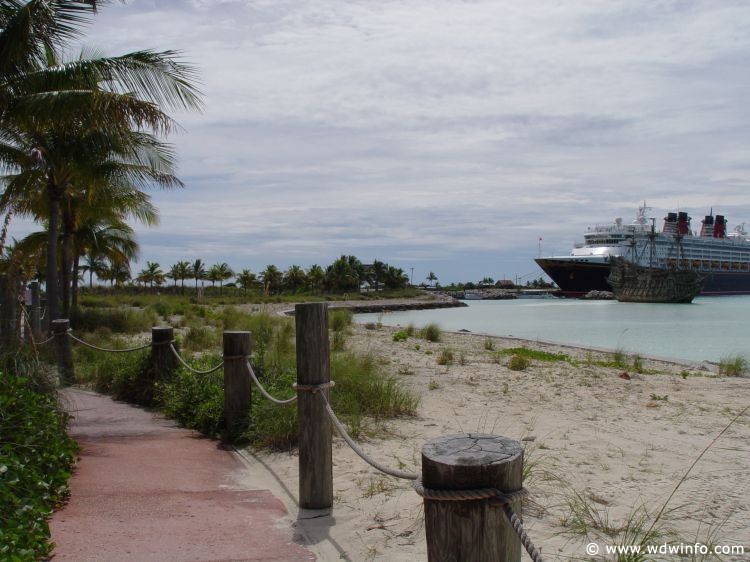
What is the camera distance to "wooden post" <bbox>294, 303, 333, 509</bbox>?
4.64m

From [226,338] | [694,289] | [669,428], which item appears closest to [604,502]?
[669,428]

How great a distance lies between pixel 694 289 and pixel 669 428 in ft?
251

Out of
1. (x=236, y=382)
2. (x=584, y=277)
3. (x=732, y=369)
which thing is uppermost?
(x=584, y=277)

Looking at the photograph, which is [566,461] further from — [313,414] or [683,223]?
[683,223]

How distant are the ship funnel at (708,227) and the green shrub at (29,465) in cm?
11602

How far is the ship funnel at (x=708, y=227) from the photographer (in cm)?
10862

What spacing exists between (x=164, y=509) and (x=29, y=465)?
0.88 m

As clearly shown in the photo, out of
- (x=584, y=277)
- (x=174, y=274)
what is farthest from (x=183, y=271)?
A: (x=584, y=277)

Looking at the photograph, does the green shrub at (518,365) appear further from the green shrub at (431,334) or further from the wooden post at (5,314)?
the green shrub at (431,334)

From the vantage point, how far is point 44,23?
8.73 meters

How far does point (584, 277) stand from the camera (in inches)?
3644

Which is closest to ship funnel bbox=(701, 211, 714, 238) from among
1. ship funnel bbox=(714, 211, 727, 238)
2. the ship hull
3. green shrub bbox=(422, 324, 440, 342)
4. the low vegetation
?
ship funnel bbox=(714, 211, 727, 238)

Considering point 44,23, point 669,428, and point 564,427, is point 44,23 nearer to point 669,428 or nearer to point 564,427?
point 564,427

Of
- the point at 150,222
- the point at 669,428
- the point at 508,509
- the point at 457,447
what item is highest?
the point at 150,222
